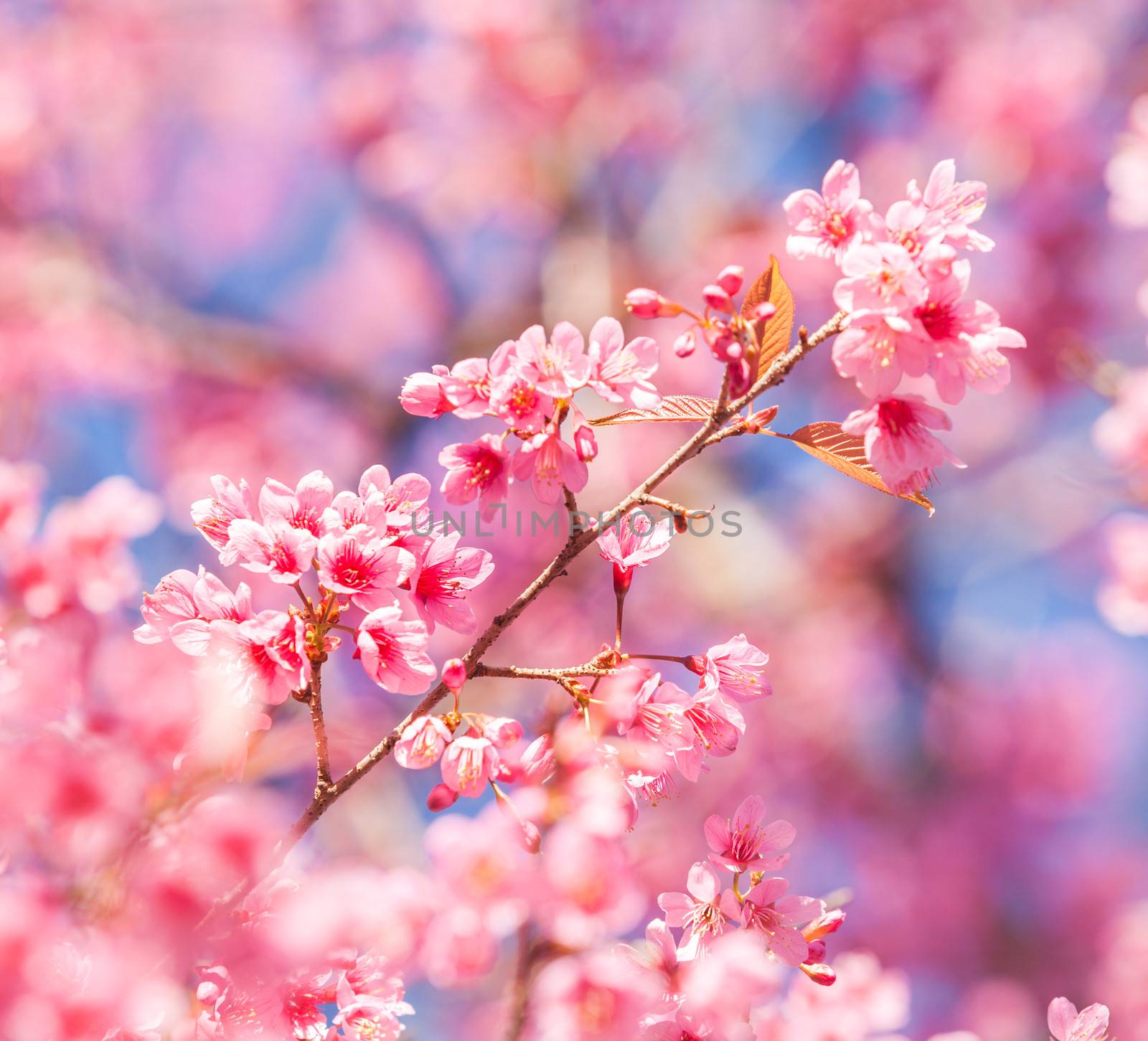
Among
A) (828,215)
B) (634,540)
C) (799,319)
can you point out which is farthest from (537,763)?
(799,319)

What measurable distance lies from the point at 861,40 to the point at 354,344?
3.64 meters

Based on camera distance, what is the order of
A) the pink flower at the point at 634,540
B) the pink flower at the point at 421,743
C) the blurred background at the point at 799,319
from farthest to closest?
the blurred background at the point at 799,319
the pink flower at the point at 634,540
the pink flower at the point at 421,743

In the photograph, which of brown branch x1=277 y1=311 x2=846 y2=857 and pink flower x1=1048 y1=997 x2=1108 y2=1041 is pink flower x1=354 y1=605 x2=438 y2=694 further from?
pink flower x1=1048 y1=997 x2=1108 y2=1041

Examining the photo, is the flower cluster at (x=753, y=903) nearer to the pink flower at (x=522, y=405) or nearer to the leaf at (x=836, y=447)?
the leaf at (x=836, y=447)

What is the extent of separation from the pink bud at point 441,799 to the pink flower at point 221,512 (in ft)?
1.18

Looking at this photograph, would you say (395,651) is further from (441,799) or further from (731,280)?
(731,280)

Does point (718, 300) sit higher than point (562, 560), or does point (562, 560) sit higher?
point (718, 300)

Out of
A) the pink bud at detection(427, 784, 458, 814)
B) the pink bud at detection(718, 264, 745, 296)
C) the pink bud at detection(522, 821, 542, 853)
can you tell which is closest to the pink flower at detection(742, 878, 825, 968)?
the pink bud at detection(522, 821, 542, 853)

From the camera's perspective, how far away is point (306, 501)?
0.96 m

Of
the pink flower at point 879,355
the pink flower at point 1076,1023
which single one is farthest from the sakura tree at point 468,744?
the pink flower at point 1076,1023

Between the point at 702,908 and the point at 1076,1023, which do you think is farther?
the point at 1076,1023

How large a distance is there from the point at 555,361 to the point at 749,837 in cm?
64

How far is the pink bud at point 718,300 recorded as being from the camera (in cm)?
92

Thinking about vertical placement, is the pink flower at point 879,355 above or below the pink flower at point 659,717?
above
